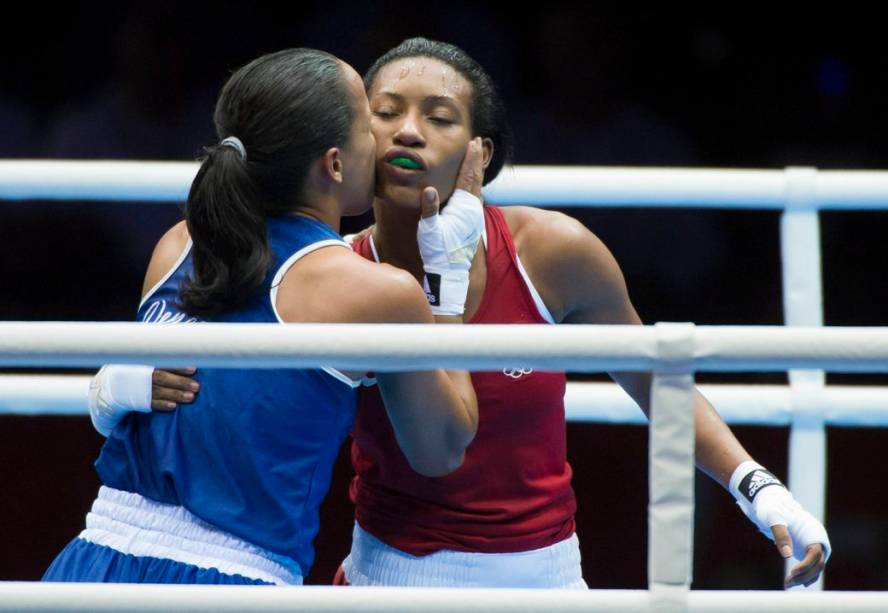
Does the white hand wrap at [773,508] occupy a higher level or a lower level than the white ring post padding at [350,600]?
higher

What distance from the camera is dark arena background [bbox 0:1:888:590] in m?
3.39

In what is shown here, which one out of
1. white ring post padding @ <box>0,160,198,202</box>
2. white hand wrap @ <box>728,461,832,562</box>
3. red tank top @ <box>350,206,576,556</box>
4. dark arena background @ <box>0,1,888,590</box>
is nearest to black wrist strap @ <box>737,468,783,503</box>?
white hand wrap @ <box>728,461,832,562</box>

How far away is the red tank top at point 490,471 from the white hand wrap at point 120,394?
0.37 meters

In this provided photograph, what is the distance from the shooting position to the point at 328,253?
1.50 metres

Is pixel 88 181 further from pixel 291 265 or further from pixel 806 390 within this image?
pixel 806 390

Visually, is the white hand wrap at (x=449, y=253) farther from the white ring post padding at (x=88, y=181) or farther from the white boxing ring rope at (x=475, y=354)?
the white ring post padding at (x=88, y=181)

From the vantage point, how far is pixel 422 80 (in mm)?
1820

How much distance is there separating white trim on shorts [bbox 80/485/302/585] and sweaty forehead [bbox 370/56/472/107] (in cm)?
70

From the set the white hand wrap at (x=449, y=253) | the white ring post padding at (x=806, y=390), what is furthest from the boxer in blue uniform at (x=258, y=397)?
the white ring post padding at (x=806, y=390)

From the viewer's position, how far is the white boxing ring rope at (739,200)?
2148mm

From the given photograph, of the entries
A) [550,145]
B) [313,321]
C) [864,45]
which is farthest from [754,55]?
[313,321]

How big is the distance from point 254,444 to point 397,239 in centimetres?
53

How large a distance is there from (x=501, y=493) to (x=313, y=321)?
0.47 metres

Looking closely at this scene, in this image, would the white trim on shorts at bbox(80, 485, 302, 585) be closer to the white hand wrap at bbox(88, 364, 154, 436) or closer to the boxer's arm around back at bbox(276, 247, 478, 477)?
the white hand wrap at bbox(88, 364, 154, 436)
